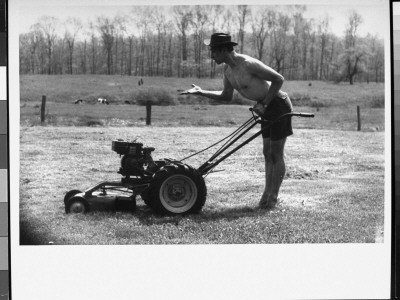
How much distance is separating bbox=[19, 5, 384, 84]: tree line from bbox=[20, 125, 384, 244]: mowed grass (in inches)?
30.1

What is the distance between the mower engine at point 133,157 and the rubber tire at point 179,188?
10.7 inches

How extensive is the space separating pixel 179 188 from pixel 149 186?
Result: 379 mm

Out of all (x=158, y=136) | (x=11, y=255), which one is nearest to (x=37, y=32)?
(x=158, y=136)

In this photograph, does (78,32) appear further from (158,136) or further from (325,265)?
(325,265)

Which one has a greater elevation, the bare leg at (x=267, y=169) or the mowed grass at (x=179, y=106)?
the mowed grass at (x=179, y=106)

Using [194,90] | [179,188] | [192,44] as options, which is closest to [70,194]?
[179,188]

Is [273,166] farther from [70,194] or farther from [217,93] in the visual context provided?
[70,194]

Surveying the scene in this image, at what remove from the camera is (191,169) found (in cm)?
1025

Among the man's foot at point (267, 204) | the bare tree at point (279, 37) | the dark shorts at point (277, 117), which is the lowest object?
the man's foot at point (267, 204)

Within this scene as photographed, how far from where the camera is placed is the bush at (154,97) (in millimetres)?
10711

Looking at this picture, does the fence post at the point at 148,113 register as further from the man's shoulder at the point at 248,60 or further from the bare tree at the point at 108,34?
the man's shoulder at the point at 248,60

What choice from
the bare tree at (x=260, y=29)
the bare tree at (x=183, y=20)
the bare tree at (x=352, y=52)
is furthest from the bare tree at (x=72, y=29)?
the bare tree at (x=352, y=52)

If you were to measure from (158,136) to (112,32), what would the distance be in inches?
56.3

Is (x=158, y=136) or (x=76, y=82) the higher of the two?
(x=76, y=82)
